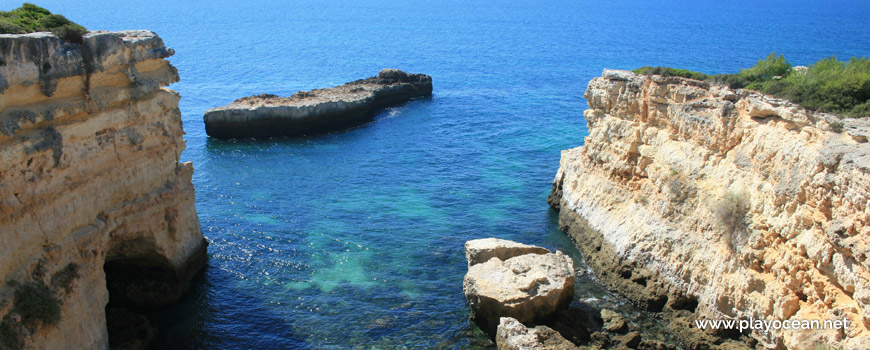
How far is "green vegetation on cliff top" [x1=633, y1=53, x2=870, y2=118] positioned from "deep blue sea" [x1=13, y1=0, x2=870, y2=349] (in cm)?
1016

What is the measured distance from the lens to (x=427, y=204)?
3722 cm

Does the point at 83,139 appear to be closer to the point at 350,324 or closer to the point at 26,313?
the point at 26,313

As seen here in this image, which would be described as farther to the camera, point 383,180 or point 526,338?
point 383,180

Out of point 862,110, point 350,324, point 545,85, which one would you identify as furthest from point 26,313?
point 545,85

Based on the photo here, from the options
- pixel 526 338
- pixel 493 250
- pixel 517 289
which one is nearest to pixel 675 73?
pixel 493 250

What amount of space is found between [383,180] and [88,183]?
2227cm

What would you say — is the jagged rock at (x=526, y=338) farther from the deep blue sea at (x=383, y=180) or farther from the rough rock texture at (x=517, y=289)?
the deep blue sea at (x=383, y=180)

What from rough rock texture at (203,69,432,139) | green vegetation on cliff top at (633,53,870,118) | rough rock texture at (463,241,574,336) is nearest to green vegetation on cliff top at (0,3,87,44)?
rough rock texture at (463,241,574,336)

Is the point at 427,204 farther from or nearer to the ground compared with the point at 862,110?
nearer to the ground

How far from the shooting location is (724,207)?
22.5m

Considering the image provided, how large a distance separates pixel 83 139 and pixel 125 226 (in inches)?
151

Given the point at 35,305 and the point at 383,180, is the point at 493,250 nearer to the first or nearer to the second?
the point at 383,180

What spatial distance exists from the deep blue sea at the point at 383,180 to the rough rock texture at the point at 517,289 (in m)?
1.14

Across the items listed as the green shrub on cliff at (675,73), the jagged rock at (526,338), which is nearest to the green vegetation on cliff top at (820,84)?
the green shrub on cliff at (675,73)
